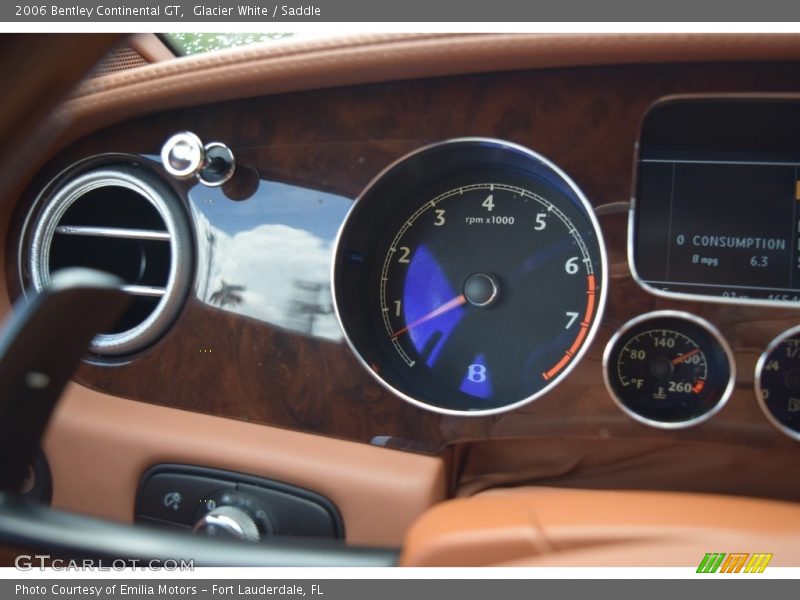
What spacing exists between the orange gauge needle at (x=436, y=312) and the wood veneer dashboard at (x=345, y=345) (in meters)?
0.17

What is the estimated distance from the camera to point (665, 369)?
1433mm

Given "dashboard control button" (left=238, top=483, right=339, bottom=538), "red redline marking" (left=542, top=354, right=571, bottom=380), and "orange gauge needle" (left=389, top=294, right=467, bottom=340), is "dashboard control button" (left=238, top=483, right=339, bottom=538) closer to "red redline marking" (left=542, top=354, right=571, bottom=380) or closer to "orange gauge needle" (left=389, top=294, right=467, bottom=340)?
"orange gauge needle" (left=389, top=294, right=467, bottom=340)

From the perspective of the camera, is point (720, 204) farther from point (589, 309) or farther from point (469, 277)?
point (469, 277)

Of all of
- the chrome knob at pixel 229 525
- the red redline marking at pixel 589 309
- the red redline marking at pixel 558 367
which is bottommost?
the chrome knob at pixel 229 525

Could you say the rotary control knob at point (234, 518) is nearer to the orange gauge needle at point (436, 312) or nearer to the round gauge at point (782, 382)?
the orange gauge needle at point (436, 312)

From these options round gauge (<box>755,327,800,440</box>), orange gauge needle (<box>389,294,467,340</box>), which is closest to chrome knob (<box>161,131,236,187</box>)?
orange gauge needle (<box>389,294,467,340</box>)

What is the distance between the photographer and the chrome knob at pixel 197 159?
151cm

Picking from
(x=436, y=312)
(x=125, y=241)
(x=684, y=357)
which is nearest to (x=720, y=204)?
(x=684, y=357)

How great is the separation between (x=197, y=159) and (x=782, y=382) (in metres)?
1.21

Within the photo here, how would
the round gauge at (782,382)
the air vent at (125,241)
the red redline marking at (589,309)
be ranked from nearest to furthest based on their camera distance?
the round gauge at (782,382), the red redline marking at (589,309), the air vent at (125,241)

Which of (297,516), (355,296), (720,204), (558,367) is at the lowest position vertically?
(297,516)

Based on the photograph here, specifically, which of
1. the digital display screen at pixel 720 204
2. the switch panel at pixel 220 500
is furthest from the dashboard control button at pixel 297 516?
the digital display screen at pixel 720 204

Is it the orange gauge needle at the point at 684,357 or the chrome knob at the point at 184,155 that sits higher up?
the chrome knob at the point at 184,155

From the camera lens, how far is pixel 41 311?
0.79 m
